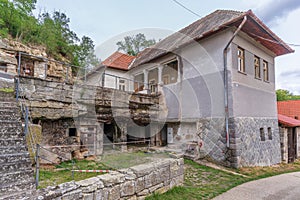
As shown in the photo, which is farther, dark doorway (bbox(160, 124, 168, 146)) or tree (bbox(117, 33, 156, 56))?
tree (bbox(117, 33, 156, 56))

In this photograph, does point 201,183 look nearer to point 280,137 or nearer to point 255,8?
point 255,8

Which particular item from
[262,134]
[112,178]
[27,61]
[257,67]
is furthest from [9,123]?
[257,67]

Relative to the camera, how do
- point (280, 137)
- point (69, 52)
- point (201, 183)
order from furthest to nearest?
point (69, 52) → point (280, 137) → point (201, 183)

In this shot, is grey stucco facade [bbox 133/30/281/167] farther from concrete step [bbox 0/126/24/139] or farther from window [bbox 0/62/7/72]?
window [bbox 0/62/7/72]

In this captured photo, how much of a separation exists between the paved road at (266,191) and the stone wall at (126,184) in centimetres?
129

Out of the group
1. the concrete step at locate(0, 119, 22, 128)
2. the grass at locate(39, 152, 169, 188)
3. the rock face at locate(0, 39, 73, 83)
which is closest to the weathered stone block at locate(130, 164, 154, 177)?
the grass at locate(39, 152, 169, 188)

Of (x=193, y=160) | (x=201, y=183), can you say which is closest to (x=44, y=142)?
(x=201, y=183)

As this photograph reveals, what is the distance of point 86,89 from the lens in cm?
617

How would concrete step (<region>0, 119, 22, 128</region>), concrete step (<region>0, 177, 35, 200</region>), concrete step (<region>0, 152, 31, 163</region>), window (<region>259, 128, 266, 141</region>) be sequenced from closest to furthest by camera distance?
concrete step (<region>0, 177, 35, 200</region>), concrete step (<region>0, 152, 31, 163</region>), concrete step (<region>0, 119, 22, 128</region>), window (<region>259, 128, 266, 141</region>)

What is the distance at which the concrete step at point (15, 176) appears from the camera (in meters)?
2.33

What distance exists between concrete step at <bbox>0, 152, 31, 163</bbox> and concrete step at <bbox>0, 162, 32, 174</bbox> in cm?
7

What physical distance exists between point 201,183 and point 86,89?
5041mm

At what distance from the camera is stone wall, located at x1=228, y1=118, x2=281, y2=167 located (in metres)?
6.54

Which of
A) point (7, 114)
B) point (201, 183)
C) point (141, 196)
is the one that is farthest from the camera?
point (201, 183)
